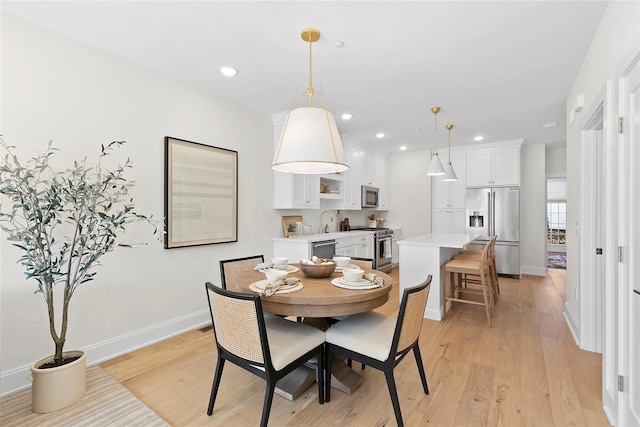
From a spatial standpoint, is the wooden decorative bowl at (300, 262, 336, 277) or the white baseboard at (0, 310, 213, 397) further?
the wooden decorative bowl at (300, 262, 336, 277)

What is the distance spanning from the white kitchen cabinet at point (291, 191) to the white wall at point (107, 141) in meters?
0.56

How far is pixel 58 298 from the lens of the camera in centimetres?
237

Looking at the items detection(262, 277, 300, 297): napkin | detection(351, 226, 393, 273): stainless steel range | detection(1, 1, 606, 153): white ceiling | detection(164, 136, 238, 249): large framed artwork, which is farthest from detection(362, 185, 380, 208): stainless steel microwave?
detection(262, 277, 300, 297): napkin

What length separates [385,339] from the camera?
1.83m

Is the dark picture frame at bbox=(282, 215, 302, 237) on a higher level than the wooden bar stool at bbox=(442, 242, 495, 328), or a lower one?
higher

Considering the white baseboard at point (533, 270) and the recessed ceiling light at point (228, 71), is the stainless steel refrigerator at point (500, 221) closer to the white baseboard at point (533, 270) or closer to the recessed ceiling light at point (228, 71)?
the white baseboard at point (533, 270)

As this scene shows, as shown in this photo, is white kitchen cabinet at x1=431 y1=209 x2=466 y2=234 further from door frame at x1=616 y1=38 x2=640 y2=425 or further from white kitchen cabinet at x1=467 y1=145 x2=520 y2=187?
door frame at x1=616 y1=38 x2=640 y2=425

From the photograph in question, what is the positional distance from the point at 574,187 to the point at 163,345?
430cm

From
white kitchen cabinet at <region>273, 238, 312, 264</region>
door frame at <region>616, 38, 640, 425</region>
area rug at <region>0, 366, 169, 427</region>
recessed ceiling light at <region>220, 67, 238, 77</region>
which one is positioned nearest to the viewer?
door frame at <region>616, 38, 640, 425</region>

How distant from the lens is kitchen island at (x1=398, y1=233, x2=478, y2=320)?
3518 mm

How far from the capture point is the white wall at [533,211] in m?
5.82

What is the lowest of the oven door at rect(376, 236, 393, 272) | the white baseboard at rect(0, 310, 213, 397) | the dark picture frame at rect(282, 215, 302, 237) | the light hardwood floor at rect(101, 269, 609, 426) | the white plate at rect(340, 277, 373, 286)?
the light hardwood floor at rect(101, 269, 609, 426)

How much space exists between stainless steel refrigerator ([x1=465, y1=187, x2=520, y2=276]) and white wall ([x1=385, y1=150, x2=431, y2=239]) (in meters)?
0.93

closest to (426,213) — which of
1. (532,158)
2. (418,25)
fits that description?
(532,158)
